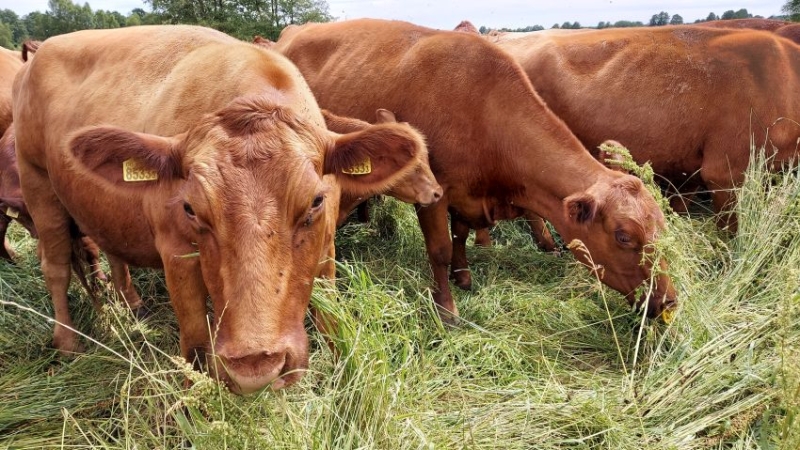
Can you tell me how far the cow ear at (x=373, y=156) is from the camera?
107 inches

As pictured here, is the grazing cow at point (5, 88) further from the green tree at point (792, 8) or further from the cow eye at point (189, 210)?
the green tree at point (792, 8)

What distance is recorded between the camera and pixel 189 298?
2.86 m

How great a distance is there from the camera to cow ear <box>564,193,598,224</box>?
4.16 meters

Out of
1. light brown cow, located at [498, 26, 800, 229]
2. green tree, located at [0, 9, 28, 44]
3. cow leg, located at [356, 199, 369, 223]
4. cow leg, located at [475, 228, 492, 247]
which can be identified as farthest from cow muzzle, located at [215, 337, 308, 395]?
green tree, located at [0, 9, 28, 44]

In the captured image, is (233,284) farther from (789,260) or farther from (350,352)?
(789,260)

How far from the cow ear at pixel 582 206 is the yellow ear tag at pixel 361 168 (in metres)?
1.89

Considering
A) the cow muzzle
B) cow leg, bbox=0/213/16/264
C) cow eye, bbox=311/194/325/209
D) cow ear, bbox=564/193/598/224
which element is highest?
cow eye, bbox=311/194/325/209

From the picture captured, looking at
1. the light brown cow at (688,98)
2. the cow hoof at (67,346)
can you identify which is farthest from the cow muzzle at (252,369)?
the light brown cow at (688,98)

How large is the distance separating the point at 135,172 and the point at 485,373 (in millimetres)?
2250

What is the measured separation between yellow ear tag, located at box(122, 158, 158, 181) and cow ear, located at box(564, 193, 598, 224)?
2.77 metres

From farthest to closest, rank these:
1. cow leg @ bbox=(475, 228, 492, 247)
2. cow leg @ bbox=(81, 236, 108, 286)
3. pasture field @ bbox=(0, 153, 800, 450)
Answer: cow leg @ bbox=(475, 228, 492, 247) < cow leg @ bbox=(81, 236, 108, 286) < pasture field @ bbox=(0, 153, 800, 450)

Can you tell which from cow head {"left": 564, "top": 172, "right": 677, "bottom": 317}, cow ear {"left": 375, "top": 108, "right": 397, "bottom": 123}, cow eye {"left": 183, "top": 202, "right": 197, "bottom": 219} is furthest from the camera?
cow ear {"left": 375, "top": 108, "right": 397, "bottom": 123}

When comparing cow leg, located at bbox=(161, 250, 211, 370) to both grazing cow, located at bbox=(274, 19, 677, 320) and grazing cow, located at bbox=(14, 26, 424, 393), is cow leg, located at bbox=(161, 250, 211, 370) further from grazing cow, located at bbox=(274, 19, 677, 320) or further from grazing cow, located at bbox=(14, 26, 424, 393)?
grazing cow, located at bbox=(274, 19, 677, 320)

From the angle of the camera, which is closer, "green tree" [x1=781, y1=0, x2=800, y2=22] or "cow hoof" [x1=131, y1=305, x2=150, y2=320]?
"cow hoof" [x1=131, y1=305, x2=150, y2=320]
